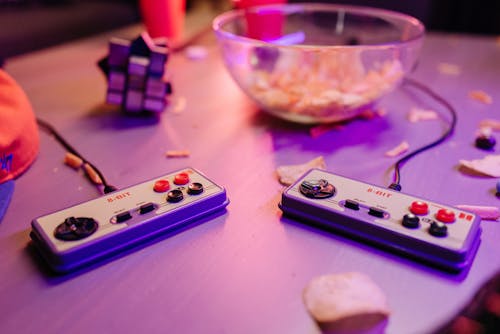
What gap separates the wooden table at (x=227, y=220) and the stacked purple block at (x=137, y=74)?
0.03 meters

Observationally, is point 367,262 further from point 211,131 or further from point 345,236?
point 211,131

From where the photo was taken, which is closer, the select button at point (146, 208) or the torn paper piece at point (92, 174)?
the select button at point (146, 208)

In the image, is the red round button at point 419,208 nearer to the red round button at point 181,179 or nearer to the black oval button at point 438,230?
the black oval button at point 438,230

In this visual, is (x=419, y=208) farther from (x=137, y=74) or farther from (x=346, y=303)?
(x=137, y=74)

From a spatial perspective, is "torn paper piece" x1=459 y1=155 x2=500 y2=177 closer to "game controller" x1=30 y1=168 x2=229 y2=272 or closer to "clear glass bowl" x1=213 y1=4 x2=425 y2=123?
"clear glass bowl" x1=213 y1=4 x2=425 y2=123

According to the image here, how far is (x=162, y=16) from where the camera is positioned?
1100mm

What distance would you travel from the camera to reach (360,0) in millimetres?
1407

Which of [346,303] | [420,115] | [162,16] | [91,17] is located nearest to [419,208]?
[346,303]

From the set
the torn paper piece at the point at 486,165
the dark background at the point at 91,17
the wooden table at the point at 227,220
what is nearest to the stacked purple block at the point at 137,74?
the wooden table at the point at 227,220

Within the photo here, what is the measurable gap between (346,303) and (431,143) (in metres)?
0.40

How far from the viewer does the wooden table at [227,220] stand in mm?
387

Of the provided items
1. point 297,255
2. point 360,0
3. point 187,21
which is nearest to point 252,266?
point 297,255

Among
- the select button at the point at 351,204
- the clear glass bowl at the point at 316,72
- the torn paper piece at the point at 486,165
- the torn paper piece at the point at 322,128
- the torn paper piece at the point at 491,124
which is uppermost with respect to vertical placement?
the clear glass bowl at the point at 316,72

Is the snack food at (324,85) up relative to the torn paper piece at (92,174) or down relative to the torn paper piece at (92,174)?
up
